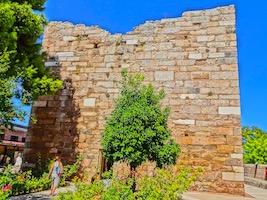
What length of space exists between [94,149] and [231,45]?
16.4ft

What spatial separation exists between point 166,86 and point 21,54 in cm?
397

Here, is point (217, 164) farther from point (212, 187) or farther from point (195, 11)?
point (195, 11)

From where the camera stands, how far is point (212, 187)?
6160mm

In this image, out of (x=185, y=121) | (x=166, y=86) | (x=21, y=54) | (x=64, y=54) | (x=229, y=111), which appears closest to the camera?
(x=21, y=54)

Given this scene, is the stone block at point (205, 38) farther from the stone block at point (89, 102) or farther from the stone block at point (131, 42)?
the stone block at point (89, 102)

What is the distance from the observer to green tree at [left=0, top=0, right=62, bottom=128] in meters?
4.43

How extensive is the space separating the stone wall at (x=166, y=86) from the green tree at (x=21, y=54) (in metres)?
1.59

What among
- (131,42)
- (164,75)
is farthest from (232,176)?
(131,42)

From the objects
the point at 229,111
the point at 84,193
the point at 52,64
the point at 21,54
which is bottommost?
the point at 84,193

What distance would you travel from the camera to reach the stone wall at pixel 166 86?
644 centimetres

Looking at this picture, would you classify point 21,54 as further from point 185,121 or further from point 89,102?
point 185,121

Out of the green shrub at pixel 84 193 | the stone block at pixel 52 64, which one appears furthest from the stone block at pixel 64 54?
the green shrub at pixel 84 193

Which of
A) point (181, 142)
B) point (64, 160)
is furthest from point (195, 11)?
point (64, 160)

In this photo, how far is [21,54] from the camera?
595 centimetres
